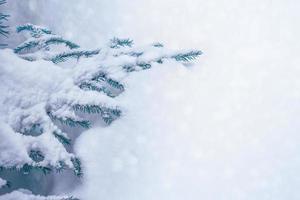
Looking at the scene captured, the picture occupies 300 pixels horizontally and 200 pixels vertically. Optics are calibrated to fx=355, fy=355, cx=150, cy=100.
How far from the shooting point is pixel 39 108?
1.30 m

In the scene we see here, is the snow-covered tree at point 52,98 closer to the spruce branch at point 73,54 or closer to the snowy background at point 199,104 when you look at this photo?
the spruce branch at point 73,54

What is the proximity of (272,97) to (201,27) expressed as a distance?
51cm

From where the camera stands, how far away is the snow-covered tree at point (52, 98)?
1217 millimetres

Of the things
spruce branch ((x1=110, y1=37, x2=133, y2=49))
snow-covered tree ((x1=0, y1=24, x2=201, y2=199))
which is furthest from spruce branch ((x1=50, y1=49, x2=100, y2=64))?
spruce branch ((x1=110, y1=37, x2=133, y2=49))

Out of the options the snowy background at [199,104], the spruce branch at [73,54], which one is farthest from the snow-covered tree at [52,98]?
the snowy background at [199,104]

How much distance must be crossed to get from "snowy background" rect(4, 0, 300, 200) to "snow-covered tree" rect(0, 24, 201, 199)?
5.9 inches

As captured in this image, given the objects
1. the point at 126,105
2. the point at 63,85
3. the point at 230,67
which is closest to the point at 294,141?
the point at 230,67

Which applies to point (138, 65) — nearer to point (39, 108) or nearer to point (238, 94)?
point (39, 108)

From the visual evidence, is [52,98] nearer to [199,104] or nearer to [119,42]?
[119,42]

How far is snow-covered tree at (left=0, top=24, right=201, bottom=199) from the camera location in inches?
47.9

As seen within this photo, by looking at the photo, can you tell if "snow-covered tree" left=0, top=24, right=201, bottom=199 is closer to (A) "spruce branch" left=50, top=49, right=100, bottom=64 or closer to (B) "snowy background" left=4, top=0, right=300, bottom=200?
(A) "spruce branch" left=50, top=49, right=100, bottom=64

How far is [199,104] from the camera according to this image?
→ 5.65 feet

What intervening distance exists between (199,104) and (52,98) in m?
0.72

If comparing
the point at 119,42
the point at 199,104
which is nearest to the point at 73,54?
the point at 119,42
